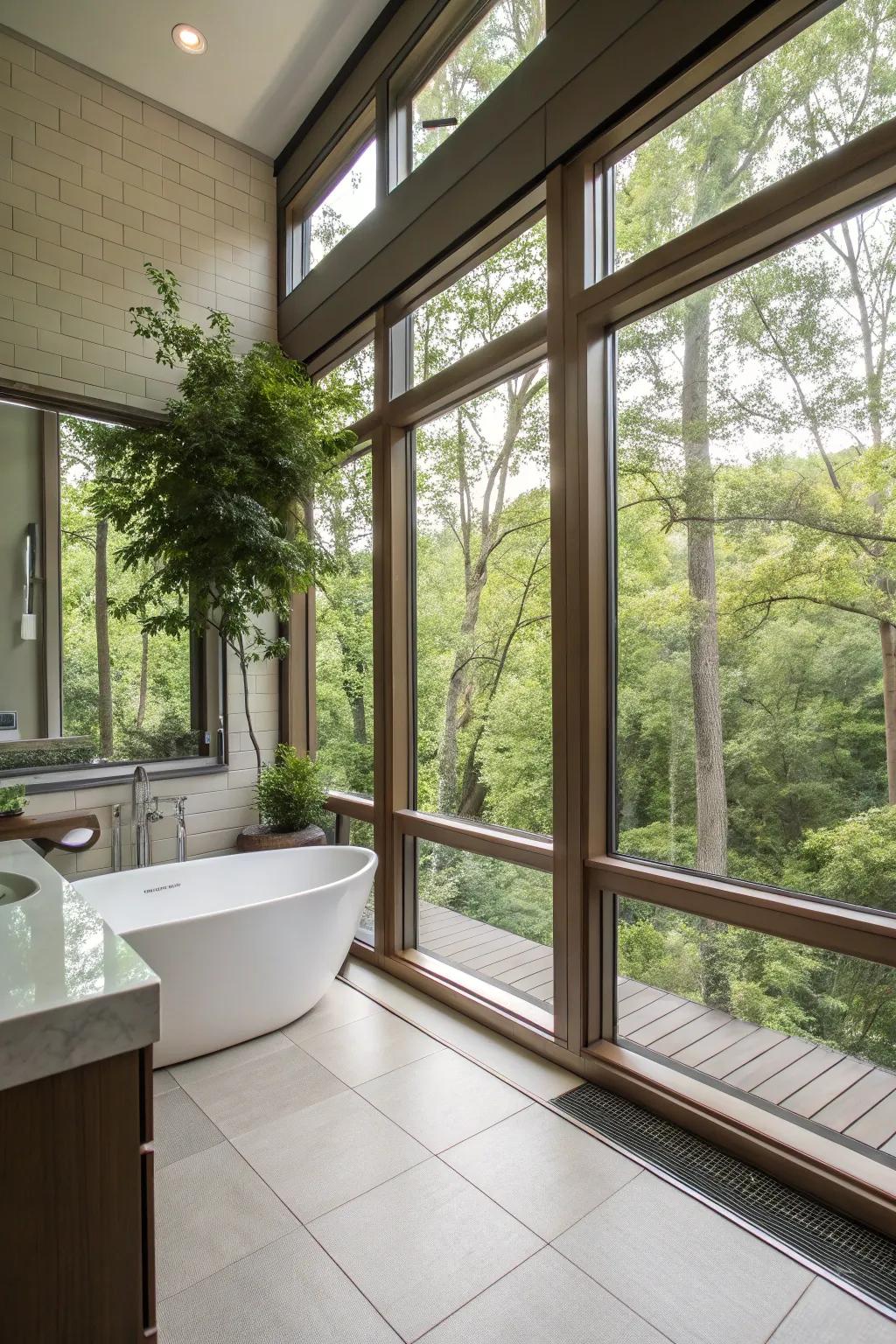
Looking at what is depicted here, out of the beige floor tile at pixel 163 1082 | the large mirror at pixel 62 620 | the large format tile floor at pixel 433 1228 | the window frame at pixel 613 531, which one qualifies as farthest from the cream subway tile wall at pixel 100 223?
the large format tile floor at pixel 433 1228

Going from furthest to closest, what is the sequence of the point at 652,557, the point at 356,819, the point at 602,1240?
the point at 356,819
the point at 652,557
the point at 602,1240

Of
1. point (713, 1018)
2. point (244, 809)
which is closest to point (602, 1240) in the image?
point (713, 1018)

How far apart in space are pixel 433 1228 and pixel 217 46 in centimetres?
454

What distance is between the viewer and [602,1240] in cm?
167

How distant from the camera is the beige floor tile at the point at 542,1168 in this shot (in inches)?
69.7

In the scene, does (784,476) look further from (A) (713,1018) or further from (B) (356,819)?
(B) (356,819)

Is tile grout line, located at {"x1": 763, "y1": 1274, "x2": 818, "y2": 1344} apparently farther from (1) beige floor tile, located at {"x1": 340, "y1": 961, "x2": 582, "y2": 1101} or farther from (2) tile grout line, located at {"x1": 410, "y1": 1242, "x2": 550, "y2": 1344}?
(1) beige floor tile, located at {"x1": 340, "y1": 961, "x2": 582, "y2": 1101}

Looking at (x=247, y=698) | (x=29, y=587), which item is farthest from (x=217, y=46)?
(x=247, y=698)

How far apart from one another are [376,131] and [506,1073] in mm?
3883

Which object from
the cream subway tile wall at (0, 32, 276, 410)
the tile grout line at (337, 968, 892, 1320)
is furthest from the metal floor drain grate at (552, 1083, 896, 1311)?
the cream subway tile wall at (0, 32, 276, 410)

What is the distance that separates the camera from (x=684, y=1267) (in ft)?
5.19

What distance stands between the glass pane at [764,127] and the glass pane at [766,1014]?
1991 millimetres

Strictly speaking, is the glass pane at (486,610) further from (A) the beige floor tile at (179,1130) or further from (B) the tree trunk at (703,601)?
(A) the beige floor tile at (179,1130)

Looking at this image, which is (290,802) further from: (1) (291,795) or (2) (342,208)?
(2) (342,208)
